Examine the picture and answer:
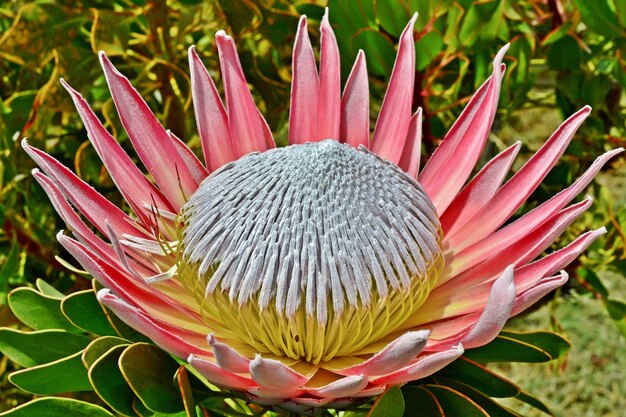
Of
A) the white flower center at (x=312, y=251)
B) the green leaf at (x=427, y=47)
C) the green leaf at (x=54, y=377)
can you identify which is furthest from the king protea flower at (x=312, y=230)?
the green leaf at (x=427, y=47)

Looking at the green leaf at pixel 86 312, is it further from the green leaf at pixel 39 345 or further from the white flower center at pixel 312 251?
the white flower center at pixel 312 251

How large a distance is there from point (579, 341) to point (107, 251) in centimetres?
276

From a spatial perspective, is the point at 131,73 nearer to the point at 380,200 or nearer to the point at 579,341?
the point at 380,200

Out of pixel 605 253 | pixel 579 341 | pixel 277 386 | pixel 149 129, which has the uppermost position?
pixel 149 129

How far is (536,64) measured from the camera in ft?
7.02

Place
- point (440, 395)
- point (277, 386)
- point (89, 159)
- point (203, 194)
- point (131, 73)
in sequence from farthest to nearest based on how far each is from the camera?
point (131, 73), point (89, 159), point (203, 194), point (440, 395), point (277, 386)

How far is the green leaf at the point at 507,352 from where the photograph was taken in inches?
52.4

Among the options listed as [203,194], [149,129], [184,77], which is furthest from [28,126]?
[203,194]

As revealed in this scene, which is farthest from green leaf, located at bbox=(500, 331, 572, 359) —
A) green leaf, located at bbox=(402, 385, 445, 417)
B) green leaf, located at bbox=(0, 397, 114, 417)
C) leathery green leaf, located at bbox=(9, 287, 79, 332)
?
leathery green leaf, located at bbox=(9, 287, 79, 332)

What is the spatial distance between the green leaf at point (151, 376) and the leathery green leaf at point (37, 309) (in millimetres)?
326

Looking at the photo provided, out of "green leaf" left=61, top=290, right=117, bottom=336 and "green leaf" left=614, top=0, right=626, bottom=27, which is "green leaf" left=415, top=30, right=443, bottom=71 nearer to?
"green leaf" left=614, top=0, right=626, bottom=27

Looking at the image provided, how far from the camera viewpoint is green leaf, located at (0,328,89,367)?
1382 millimetres

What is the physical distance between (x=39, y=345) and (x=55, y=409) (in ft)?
0.43

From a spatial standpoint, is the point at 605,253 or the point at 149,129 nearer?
the point at 149,129
